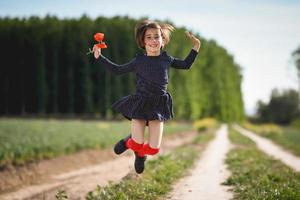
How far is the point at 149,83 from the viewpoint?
6.36m

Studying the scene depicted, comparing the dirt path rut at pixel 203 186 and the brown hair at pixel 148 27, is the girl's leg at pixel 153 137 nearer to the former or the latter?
the brown hair at pixel 148 27

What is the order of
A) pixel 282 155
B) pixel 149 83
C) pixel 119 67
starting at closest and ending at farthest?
pixel 149 83, pixel 119 67, pixel 282 155

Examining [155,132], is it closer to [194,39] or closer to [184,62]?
[184,62]

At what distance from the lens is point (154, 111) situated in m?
6.39

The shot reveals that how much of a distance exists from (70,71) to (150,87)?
4505 centimetres

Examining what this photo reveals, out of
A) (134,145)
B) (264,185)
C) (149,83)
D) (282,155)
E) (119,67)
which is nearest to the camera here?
(149,83)

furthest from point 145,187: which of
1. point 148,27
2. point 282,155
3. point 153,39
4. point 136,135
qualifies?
point 282,155

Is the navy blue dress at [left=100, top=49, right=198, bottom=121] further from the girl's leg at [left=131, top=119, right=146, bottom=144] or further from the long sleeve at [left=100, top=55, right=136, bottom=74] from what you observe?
the girl's leg at [left=131, top=119, right=146, bottom=144]

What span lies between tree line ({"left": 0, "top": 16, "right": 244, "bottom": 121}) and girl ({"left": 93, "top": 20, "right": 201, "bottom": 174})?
4087cm

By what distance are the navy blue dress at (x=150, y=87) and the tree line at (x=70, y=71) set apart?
134 feet

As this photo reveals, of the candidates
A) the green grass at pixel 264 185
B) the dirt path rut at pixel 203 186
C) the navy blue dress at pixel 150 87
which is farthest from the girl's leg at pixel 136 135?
the green grass at pixel 264 185

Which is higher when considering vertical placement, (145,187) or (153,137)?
(153,137)

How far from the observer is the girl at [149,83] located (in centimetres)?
638

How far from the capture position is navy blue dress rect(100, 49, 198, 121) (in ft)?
20.9
